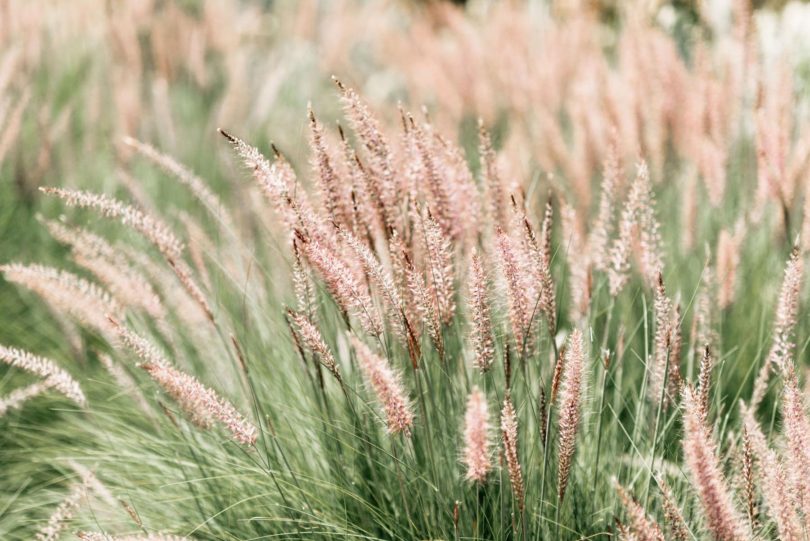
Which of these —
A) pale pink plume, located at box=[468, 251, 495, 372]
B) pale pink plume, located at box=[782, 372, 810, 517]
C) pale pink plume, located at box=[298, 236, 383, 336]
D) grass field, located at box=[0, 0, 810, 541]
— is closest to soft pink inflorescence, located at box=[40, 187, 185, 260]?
grass field, located at box=[0, 0, 810, 541]

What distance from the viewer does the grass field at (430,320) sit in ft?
4.99

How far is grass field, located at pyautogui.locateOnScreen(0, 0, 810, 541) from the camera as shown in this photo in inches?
59.8

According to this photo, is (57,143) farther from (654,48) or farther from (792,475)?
(792,475)

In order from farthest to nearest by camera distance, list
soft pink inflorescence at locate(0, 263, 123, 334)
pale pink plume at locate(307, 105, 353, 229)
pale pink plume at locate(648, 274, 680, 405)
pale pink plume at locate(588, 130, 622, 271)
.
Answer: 1. pale pink plume at locate(588, 130, 622, 271)
2. soft pink inflorescence at locate(0, 263, 123, 334)
3. pale pink plume at locate(307, 105, 353, 229)
4. pale pink plume at locate(648, 274, 680, 405)

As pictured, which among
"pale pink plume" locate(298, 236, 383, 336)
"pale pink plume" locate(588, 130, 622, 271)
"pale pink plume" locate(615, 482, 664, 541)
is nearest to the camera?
"pale pink plume" locate(615, 482, 664, 541)

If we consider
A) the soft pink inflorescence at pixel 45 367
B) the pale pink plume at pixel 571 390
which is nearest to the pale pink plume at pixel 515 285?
the pale pink plume at pixel 571 390

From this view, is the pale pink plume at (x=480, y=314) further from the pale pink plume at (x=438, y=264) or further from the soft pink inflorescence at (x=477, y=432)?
the soft pink inflorescence at (x=477, y=432)

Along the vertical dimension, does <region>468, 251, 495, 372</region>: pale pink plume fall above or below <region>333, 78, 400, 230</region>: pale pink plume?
below

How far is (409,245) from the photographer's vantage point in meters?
1.91

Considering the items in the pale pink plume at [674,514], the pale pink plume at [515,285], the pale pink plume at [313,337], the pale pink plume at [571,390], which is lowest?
the pale pink plume at [674,514]

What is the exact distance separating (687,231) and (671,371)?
921 millimetres

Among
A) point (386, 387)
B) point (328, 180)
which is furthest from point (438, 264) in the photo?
point (328, 180)

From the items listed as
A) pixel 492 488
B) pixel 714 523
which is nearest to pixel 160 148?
pixel 492 488

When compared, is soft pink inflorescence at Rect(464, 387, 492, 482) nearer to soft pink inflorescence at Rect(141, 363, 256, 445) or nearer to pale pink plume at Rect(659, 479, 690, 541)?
pale pink plume at Rect(659, 479, 690, 541)
